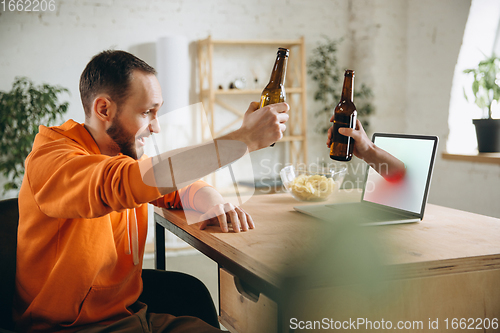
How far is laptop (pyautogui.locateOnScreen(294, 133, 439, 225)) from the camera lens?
1.23 meters

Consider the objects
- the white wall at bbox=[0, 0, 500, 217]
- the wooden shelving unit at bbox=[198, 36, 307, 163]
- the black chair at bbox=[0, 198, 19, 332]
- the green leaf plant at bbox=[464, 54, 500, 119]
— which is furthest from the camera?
the wooden shelving unit at bbox=[198, 36, 307, 163]

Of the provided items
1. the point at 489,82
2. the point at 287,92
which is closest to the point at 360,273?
the point at 489,82

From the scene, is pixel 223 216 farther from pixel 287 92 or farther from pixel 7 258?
pixel 287 92

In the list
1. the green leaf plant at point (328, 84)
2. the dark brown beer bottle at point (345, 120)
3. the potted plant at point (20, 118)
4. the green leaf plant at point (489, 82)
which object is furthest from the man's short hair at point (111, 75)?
the green leaf plant at point (328, 84)

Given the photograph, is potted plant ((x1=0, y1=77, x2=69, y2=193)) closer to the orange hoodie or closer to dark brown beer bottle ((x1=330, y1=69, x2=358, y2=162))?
the orange hoodie

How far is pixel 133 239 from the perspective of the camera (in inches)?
49.6

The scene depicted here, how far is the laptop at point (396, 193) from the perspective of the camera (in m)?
1.23

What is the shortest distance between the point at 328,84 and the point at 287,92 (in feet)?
1.69

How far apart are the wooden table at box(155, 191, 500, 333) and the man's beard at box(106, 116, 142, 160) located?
0.29 metres

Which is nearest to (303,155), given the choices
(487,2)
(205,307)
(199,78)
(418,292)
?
(199,78)

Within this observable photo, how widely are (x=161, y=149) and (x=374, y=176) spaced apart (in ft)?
2.28

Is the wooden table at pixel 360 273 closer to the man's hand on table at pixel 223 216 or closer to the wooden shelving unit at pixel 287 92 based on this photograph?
the man's hand on table at pixel 223 216

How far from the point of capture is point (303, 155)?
13.9 feet

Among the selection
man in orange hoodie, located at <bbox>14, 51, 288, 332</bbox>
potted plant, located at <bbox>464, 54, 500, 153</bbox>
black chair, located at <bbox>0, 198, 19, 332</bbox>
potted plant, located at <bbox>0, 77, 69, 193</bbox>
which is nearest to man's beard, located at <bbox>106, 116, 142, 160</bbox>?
man in orange hoodie, located at <bbox>14, 51, 288, 332</bbox>
